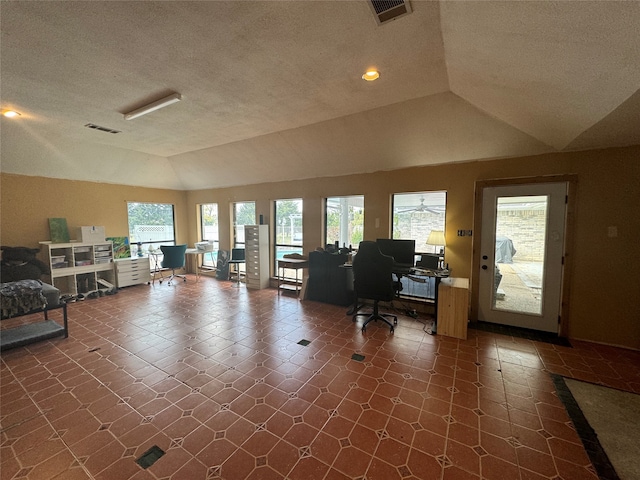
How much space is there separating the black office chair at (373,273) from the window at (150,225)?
20.5 feet

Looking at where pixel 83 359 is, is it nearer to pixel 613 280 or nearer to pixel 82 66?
pixel 82 66

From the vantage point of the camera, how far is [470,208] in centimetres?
393

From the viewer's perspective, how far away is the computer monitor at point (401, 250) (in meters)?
4.09

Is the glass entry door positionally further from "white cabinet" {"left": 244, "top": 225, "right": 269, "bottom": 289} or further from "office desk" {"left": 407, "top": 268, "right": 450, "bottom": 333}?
"white cabinet" {"left": 244, "top": 225, "right": 269, "bottom": 289}

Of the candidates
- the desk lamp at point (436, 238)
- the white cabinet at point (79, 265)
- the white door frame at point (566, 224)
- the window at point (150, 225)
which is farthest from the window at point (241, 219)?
the white door frame at point (566, 224)

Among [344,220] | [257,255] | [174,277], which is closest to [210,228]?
[174,277]

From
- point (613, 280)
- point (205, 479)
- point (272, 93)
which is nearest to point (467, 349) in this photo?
point (613, 280)

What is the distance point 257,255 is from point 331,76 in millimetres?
4408

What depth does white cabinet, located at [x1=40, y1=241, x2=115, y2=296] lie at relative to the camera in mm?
5051

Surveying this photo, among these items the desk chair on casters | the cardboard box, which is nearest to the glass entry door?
the desk chair on casters

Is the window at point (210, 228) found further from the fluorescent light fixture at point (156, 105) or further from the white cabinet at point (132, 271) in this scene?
the fluorescent light fixture at point (156, 105)

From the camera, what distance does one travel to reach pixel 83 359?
2.88m

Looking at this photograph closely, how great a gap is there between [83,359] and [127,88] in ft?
10.3

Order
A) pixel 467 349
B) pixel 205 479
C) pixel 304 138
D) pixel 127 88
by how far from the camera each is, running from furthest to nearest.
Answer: pixel 304 138 < pixel 467 349 < pixel 127 88 < pixel 205 479
